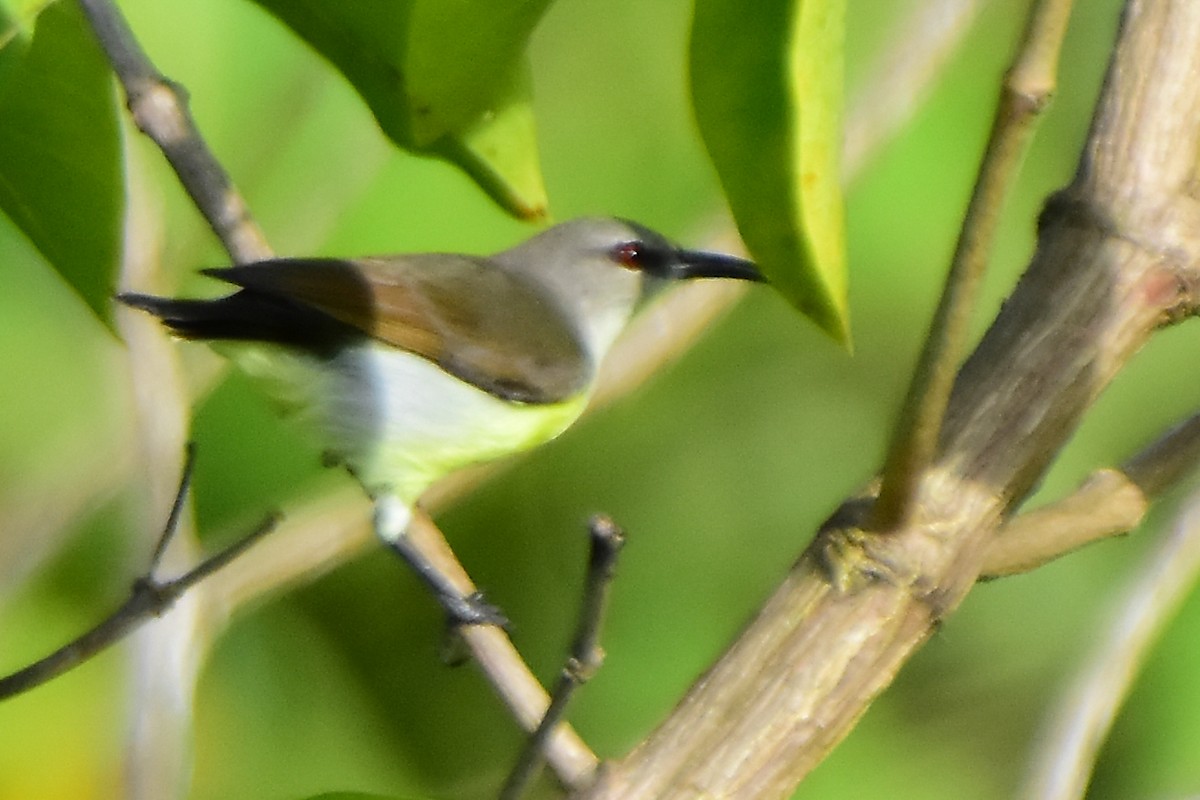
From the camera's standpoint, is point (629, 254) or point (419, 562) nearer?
point (419, 562)

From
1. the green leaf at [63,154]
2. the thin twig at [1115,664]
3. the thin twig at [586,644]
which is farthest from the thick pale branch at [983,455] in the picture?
the thin twig at [1115,664]

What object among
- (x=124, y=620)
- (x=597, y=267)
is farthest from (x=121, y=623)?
(x=597, y=267)

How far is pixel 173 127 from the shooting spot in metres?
0.68

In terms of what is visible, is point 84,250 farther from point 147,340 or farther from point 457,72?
point 147,340

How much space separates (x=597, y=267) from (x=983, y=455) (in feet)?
2.35

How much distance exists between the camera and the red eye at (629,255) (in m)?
1.16

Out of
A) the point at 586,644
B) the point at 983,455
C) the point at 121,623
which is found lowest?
the point at 121,623

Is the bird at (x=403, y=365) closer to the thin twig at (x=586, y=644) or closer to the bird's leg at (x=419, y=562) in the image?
the bird's leg at (x=419, y=562)

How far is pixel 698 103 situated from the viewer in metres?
0.35

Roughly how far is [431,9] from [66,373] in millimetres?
821

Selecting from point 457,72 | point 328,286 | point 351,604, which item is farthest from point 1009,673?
point 457,72

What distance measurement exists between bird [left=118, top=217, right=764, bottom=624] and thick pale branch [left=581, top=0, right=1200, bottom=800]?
0.31 m

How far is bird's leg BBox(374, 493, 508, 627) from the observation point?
802 mm

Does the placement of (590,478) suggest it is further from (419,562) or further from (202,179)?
(202,179)
